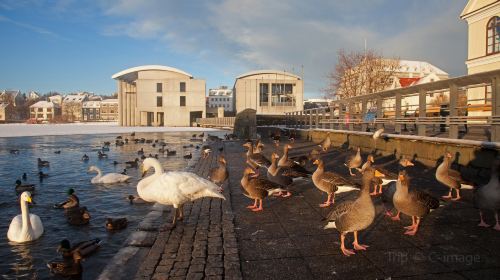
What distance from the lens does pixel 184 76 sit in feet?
281

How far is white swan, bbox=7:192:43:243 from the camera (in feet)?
22.9

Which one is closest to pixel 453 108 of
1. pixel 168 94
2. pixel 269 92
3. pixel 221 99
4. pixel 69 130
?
pixel 69 130

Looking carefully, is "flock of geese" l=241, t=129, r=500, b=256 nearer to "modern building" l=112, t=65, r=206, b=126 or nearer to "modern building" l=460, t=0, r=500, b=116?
"modern building" l=460, t=0, r=500, b=116

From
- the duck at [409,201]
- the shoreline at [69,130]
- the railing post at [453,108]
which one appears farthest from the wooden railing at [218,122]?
the duck at [409,201]

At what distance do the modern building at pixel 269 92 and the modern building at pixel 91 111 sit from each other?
107895mm

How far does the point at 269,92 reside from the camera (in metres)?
81.5

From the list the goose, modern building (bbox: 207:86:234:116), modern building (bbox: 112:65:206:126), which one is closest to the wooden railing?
modern building (bbox: 112:65:206:126)

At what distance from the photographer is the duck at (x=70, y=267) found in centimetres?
531

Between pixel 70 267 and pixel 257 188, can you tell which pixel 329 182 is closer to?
pixel 257 188

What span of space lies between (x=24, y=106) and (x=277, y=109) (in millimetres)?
140853

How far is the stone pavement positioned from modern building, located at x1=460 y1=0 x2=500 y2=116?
80.5ft

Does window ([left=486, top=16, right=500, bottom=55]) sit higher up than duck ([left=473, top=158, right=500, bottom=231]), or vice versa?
window ([left=486, top=16, right=500, bottom=55])

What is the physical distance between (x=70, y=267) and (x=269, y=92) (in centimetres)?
7758

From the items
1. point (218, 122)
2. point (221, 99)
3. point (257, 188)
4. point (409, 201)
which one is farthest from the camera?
point (221, 99)
